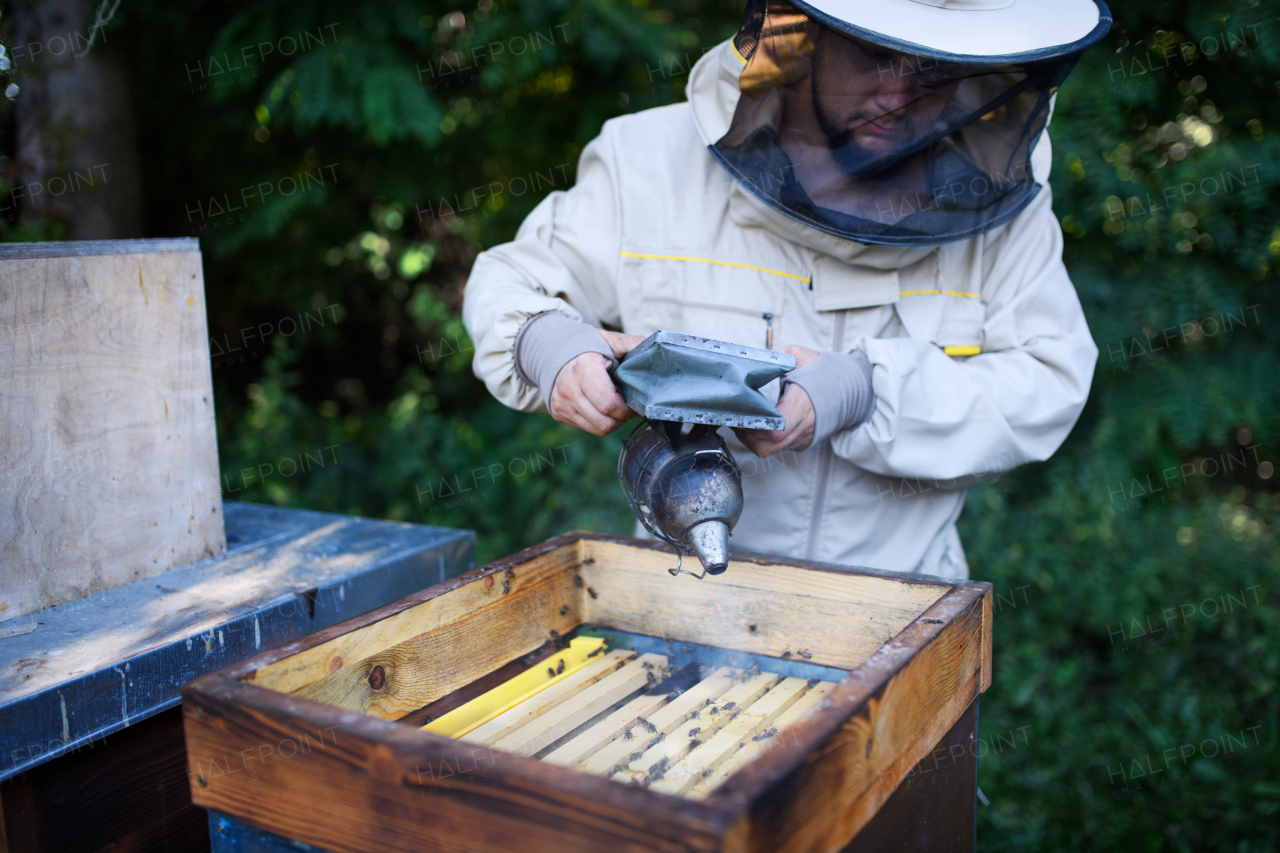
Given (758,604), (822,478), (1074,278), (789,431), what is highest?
(1074,278)

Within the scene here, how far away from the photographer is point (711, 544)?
4.24 feet

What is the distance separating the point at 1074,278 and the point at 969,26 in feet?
7.49

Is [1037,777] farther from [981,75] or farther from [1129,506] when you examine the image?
[981,75]

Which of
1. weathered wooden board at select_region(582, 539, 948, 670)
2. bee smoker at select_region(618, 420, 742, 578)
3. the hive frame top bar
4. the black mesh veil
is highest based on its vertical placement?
the black mesh veil

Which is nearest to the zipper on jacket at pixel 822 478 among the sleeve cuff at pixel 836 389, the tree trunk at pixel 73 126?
the sleeve cuff at pixel 836 389

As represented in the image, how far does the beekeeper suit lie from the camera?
1534 mm

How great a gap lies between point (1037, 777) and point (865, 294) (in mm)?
2337

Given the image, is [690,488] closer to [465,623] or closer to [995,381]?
[465,623]

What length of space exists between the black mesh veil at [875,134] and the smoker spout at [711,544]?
60cm

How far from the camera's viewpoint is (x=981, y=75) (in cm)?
153

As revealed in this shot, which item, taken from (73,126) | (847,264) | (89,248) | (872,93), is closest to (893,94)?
(872,93)

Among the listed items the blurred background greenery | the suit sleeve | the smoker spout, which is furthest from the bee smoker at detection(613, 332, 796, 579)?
the blurred background greenery

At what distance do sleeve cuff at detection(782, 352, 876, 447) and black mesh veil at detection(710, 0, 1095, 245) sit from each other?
0.21 meters

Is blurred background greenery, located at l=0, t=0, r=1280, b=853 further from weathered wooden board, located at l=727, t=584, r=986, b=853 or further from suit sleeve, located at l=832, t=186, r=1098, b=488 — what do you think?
weathered wooden board, located at l=727, t=584, r=986, b=853
